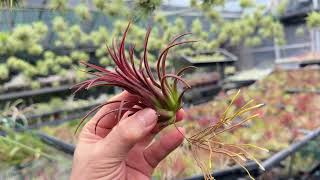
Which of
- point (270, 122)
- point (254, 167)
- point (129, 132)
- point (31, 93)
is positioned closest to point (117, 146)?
point (129, 132)

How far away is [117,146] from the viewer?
1.87 ft

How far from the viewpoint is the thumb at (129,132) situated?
556 mm

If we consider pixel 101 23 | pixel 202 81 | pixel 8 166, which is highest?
pixel 101 23

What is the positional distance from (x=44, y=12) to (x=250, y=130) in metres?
2.59

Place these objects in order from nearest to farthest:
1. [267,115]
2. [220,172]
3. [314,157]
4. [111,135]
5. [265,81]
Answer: [111,135] → [220,172] → [314,157] → [267,115] → [265,81]

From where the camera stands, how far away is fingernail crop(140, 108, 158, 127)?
1.85 feet

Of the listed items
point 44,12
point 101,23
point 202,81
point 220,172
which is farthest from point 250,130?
point 101,23

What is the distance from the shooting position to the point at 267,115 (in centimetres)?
269

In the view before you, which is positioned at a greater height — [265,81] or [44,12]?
[44,12]

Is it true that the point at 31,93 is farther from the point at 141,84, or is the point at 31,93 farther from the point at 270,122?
the point at 141,84

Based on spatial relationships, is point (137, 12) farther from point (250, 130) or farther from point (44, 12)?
point (44, 12)

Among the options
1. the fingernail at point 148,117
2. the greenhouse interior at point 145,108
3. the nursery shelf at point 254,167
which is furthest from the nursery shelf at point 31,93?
the fingernail at point 148,117

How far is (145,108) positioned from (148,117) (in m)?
0.02

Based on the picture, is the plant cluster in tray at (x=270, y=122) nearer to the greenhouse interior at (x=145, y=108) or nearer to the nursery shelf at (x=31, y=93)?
the greenhouse interior at (x=145, y=108)
